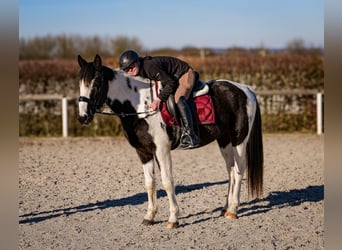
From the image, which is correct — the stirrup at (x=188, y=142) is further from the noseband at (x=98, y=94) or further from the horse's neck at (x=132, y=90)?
the noseband at (x=98, y=94)

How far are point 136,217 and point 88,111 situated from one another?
1.74 m

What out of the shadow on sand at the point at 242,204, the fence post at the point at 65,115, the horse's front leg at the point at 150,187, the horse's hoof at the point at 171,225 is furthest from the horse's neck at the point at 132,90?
the fence post at the point at 65,115

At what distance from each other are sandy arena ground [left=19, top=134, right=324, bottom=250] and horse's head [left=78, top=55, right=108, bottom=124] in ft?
4.39

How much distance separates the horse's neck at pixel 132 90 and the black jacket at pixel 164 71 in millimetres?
122

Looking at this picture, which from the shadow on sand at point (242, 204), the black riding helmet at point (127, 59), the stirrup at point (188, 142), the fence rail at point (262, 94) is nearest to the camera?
the black riding helmet at point (127, 59)

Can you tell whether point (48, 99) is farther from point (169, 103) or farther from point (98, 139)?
point (169, 103)

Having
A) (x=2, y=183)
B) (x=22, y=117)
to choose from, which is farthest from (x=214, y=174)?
(x=22, y=117)

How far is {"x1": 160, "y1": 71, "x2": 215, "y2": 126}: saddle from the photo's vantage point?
18.5 ft

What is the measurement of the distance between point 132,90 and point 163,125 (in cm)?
53

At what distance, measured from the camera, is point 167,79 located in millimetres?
5543

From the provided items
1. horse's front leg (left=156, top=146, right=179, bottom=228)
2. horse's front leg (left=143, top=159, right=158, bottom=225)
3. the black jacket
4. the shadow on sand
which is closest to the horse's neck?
the black jacket

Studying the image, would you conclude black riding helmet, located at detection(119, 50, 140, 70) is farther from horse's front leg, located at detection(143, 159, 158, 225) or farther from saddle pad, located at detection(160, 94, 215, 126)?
horse's front leg, located at detection(143, 159, 158, 225)

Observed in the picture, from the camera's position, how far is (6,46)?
7.95ft

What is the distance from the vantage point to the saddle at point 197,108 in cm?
564
